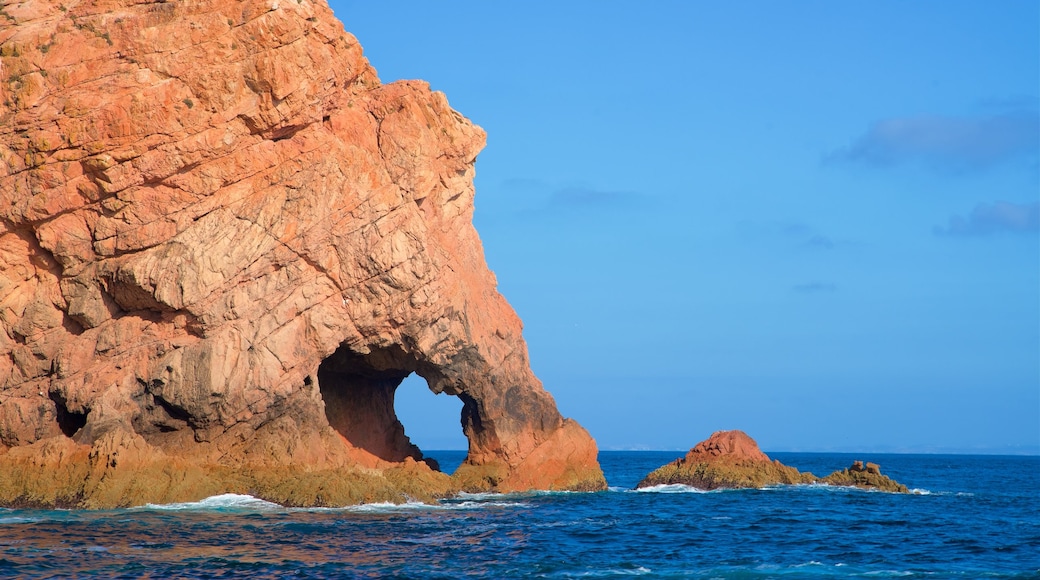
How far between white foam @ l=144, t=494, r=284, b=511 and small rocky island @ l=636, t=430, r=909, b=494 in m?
23.7

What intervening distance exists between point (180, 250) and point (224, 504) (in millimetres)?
8110

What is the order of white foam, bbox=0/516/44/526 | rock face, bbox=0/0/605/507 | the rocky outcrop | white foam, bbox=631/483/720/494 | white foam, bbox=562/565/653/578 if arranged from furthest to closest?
1. the rocky outcrop
2. white foam, bbox=631/483/720/494
3. rock face, bbox=0/0/605/507
4. white foam, bbox=0/516/44/526
5. white foam, bbox=562/565/653/578

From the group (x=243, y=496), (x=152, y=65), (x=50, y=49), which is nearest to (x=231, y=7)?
(x=152, y=65)

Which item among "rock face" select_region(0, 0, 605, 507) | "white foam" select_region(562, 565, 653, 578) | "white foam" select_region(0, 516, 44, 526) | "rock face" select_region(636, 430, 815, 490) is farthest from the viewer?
"rock face" select_region(636, 430, 815, 490)

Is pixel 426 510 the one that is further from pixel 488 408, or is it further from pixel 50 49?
pixel 50 49

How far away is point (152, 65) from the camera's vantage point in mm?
35031

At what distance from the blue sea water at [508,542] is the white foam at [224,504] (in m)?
0.06

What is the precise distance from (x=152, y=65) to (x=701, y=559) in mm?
22479

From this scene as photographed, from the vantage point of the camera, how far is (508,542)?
1163 inches

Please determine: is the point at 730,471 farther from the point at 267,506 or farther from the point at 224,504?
the point at 224,504

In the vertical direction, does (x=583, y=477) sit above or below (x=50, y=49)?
below

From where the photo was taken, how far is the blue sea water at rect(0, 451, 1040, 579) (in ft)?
80.0

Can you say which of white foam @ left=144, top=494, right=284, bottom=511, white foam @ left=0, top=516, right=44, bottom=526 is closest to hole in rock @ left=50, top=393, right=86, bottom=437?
white foam @ left=144, top=494, right=284, bottom=511

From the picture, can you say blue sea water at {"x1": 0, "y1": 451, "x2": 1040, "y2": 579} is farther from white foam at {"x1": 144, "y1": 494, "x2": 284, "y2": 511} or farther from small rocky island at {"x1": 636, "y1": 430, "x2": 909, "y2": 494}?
small rocky island at {"x1": 636, "y1": 430, "x2": 909, "y2": 494}
